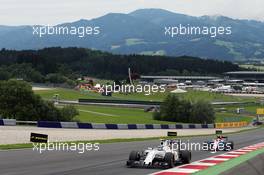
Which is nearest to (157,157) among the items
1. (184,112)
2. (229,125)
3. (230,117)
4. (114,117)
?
(114,117)

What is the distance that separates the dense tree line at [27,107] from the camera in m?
68.0

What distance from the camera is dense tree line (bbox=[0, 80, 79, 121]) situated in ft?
223

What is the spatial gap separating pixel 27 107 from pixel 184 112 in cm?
3197

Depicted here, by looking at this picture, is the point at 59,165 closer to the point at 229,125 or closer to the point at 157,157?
the point at 157,157

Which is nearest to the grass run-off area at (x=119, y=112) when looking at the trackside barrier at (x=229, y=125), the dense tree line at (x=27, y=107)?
the dense tree line at (x=27, y=107)

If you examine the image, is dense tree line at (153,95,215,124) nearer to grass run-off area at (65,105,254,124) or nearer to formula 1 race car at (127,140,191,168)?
grass run-off area at (65,105,254,124)

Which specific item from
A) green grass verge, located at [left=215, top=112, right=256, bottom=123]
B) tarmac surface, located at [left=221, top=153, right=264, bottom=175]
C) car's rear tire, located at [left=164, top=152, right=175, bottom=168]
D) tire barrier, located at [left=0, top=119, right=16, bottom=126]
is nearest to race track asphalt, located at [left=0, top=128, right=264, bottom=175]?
car's rear tire, located at [left=164, top=152, right=175, bottom=168]

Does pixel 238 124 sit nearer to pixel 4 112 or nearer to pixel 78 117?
pixel 78 117

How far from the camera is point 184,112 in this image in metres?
91.8

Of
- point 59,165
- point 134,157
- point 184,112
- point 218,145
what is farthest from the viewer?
point 184,112

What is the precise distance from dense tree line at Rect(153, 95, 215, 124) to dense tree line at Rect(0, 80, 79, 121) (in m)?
24.0

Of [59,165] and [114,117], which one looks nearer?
[59,165]

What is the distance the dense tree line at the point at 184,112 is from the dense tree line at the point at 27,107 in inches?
944

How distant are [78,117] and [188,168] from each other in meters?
60.6
